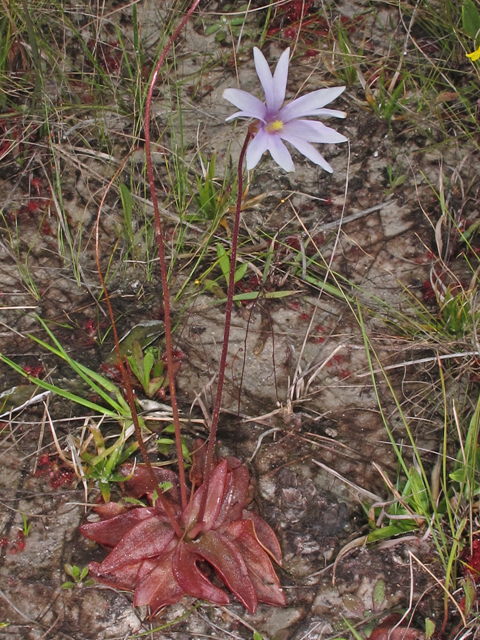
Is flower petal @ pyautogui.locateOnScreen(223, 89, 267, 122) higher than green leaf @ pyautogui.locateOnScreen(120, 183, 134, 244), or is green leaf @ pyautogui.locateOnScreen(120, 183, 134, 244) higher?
flower petal @ pyautogui.locateOnScreen(223, 89, 267, 122)

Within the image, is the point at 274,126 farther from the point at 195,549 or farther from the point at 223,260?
the point at 195,549

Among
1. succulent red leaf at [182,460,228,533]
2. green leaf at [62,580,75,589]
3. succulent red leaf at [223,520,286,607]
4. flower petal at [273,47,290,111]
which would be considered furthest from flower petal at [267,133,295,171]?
green leaf at [62,580,75,589]

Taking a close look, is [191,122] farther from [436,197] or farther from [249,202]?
[436,197]

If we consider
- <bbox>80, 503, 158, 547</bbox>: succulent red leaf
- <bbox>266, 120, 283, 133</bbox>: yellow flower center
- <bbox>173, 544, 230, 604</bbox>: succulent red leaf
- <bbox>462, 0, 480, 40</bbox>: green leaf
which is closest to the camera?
<bbox>266, 120, 283, 133</bbox>: yellow flower center

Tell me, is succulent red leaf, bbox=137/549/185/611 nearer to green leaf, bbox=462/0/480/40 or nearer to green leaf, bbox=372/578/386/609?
green leaf, bbox=372/578/386/609

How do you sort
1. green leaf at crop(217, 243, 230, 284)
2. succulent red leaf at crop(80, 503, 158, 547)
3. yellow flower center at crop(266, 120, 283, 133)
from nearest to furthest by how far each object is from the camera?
1. yellow flower center at crop(266, 120, 283, 133)
2. succulent red leaf at crop(80, 503, 158, 547)
3. green leaf at crop(217, 243, 230, 284)

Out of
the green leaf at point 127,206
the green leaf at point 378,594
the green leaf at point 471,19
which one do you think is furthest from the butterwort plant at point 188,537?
the green leaf at point 471,19

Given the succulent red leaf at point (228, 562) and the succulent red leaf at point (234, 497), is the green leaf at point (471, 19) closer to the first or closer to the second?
the succulent red leaf at point (234, 497)
